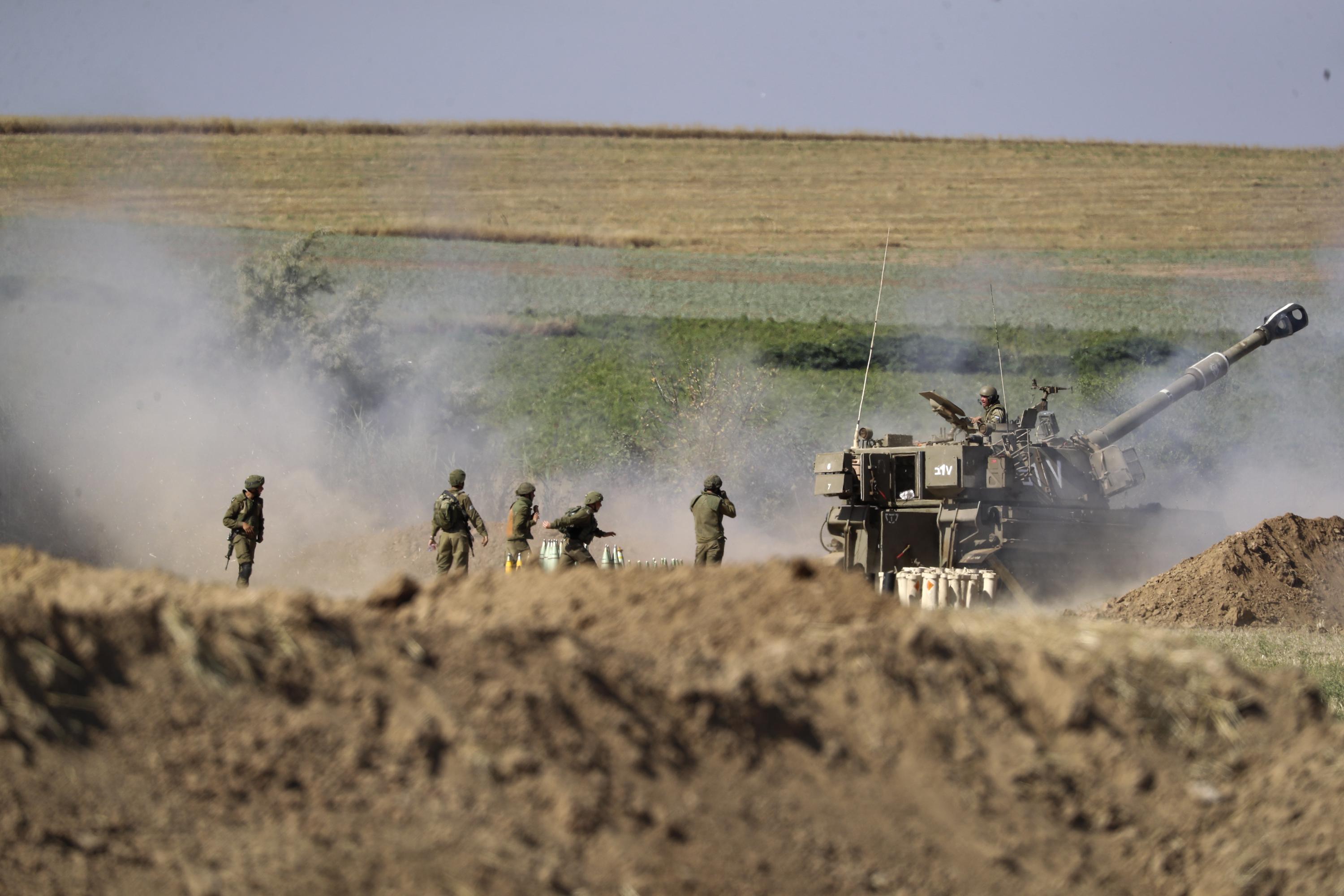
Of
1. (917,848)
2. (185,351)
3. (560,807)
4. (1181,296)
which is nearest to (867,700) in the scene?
(917,848)

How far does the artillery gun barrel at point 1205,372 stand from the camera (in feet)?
57.0

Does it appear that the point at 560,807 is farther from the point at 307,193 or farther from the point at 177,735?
the point at 307,193

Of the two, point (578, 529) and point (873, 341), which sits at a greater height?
point (873, 341)

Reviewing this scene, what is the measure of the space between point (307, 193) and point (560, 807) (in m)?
37.4

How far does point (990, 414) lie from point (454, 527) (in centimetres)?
659

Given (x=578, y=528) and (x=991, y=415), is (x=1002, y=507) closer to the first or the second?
(x=991, y=415)

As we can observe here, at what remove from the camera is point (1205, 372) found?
59.5ft

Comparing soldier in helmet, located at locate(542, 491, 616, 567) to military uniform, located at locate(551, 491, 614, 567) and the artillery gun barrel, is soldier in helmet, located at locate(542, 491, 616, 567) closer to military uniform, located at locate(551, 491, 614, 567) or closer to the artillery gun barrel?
military uniform, located at locate(551, 491, 614, 567)

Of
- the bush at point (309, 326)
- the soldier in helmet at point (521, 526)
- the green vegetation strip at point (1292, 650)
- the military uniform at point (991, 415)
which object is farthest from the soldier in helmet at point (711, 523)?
the bush at point (309, 326)

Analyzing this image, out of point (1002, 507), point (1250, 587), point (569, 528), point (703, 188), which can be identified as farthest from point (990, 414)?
point (703, 188)

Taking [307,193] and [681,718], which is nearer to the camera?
[681,718]

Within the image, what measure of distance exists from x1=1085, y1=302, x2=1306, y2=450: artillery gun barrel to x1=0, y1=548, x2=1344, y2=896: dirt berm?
1262 cm

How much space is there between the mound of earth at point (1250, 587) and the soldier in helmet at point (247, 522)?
30.4 feet

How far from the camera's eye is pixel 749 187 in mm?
44156
